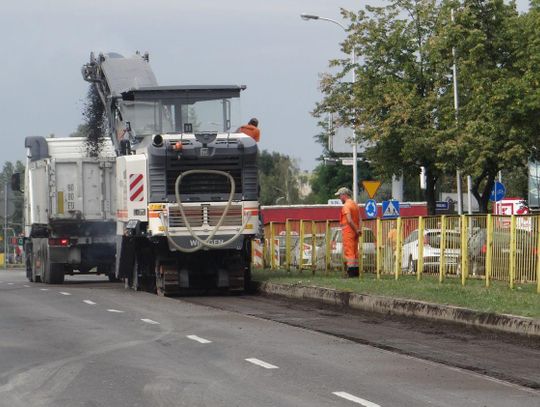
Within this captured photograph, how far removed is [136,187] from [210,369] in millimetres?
12087

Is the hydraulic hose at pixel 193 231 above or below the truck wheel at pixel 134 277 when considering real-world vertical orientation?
above

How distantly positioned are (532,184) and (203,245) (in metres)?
49.1

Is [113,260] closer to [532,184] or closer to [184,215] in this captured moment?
[184,215]

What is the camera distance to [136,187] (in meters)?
23.8

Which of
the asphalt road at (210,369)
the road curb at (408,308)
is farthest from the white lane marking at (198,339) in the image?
the road curb at (408,308)

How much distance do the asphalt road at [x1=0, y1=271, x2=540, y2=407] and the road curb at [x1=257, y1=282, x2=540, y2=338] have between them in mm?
2349

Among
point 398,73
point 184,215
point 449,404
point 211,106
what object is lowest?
point 449,404

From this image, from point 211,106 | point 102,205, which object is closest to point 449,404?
point 211,106

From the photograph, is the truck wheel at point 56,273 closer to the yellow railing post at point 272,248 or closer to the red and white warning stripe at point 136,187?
the yellow railing post at point 272,248

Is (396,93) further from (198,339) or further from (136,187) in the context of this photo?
(198,339)

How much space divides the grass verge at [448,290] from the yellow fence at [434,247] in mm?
220

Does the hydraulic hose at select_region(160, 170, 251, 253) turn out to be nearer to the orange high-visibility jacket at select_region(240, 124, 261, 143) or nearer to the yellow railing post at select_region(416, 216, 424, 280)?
the orange high-visibility jacket at select_region(240, 124, 261, 143)

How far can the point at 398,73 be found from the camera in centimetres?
4456

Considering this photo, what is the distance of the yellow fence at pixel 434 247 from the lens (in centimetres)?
2066
